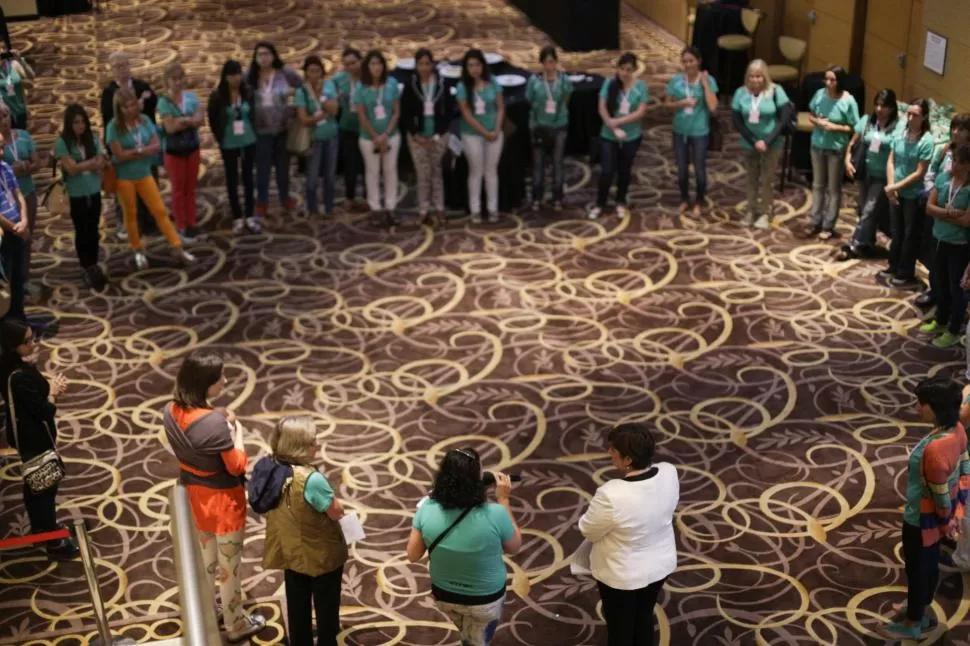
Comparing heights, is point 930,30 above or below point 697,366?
above

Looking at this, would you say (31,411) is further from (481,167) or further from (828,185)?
(828,185)

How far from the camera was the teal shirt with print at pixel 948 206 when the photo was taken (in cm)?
765

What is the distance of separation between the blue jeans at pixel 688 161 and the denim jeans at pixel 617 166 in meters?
0.32

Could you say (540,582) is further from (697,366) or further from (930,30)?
(930,30)

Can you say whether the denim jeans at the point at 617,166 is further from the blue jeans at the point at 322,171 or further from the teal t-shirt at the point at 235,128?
the teal t-shirt at the point at 235,128

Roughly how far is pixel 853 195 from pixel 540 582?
5606 millimetres

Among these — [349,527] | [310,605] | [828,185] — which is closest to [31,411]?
[310,605]

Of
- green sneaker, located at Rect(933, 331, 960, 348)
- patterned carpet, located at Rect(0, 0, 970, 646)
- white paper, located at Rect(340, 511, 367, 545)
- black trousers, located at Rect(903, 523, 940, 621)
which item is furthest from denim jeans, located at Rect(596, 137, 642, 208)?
white paper, located at Rect(340, 511, 367, 545)

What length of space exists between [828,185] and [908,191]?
1064 millimetres

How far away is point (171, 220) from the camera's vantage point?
9992 millimetres

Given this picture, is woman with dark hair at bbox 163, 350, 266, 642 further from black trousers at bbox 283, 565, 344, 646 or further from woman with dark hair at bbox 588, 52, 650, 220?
woman with dark hair at bbox 588, 52, 650, 220

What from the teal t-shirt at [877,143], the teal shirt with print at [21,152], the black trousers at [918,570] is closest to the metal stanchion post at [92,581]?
the black trousers at [918,570]

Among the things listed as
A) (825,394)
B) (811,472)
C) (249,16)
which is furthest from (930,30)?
(249,16)

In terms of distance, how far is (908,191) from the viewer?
8.48m
